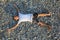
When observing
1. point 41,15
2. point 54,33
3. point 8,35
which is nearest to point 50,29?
point 54,33

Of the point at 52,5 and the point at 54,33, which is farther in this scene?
the point at 52,5

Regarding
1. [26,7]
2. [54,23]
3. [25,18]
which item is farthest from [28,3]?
[54,23]

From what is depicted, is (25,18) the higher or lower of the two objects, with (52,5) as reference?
lower

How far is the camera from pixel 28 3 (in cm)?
171

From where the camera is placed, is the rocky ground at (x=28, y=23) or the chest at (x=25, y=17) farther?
the chest at (x=25, y=17)

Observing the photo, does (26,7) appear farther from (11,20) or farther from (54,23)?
(54,23)

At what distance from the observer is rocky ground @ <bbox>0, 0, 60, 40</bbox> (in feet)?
5.03

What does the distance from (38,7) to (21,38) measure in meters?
0.36

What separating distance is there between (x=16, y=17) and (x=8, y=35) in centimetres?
20

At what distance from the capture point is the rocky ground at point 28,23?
153cm

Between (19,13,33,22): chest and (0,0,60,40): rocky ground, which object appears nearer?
(0,0,60,40): rocky ground

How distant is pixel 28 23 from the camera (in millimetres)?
1603

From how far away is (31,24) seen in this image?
159 centimetres

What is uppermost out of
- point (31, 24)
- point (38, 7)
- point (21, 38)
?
point (38, 7)
